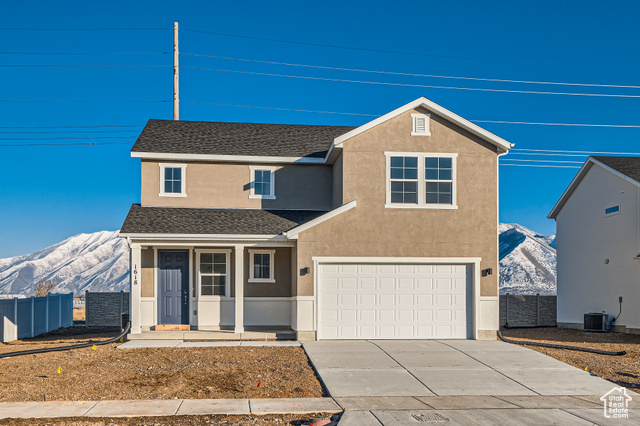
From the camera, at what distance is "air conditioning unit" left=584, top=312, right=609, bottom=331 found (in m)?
21.5

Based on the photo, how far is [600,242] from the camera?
22.3 m

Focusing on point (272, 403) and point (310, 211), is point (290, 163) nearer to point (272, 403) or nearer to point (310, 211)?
point (310, 211)

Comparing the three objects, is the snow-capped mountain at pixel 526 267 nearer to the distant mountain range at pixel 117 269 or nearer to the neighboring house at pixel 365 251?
the distant mountain range at pixel 117 269

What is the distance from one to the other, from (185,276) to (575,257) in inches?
586

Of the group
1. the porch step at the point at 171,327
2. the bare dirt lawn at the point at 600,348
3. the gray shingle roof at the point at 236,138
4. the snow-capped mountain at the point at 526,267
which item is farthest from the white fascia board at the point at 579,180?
the snow-capped mountain at the point at 526,267

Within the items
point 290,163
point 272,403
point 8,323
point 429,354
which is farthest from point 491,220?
point 8,323

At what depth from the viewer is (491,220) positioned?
1744 cm

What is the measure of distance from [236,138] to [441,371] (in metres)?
11.3

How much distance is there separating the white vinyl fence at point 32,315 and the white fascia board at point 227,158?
593 cm

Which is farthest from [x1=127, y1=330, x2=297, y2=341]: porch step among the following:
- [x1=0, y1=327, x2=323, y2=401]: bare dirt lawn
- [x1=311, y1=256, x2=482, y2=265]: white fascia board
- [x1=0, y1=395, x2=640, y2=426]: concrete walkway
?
[x1=0, y1=395, x2=640, y2=426]: concrete walkway

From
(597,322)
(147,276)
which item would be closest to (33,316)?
(147,276)

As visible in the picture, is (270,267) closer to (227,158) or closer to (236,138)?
(227,158)

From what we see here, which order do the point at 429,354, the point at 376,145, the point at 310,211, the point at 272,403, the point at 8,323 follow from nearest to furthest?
the point at 272,403 < the point at 429,354 < the point at 376,145 < the point at 8,323 < the point at 310,211

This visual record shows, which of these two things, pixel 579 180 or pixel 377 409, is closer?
pixel 377 409
